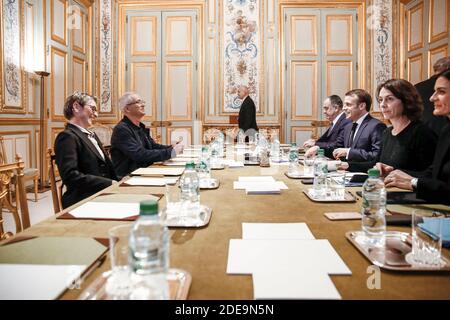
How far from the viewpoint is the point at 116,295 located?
0.83 m

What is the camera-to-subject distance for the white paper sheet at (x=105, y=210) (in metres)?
1.52

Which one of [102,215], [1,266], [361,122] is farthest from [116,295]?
[361,122]

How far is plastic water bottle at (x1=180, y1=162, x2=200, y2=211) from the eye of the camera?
1.68m

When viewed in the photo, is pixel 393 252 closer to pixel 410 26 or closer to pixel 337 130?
pixel 337 130

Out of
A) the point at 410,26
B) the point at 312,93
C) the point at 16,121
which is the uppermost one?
the point at 410,26

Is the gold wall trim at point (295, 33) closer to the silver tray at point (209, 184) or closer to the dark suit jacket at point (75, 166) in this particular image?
the dark suit jacket at point (75, 166)

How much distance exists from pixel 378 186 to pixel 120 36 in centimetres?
779

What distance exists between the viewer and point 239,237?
126cm

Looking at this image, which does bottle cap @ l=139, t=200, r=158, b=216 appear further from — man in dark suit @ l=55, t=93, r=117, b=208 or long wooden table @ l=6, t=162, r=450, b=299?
man in dark suit @ l=55, t=93, r=117, b=208

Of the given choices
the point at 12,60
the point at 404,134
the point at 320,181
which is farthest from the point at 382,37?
the point at 320,181

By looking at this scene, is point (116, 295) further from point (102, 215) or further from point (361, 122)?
point (361, 122)

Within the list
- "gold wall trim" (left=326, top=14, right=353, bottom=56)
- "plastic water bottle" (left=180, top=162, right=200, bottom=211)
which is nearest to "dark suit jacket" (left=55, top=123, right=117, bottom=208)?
"plastic water bottle" (left=180, top=162, right=200, bottom=211)

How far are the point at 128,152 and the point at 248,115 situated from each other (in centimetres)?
434
